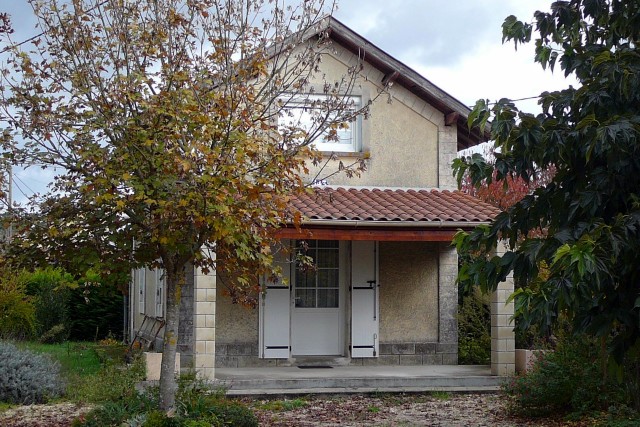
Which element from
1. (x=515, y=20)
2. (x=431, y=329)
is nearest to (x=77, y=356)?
(x=431, y=329)

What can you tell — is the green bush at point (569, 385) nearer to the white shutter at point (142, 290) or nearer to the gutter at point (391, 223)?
the gutter at point (391, 223)

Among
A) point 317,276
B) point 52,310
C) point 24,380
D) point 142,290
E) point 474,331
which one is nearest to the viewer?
point 24,380

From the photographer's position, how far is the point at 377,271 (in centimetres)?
1484

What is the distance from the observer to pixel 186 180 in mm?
8156

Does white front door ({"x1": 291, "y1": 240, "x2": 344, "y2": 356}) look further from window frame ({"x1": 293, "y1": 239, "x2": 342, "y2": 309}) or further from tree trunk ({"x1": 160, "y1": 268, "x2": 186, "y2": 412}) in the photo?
tree trunk ({"x1": 160, "y1": 268, "x2": 186, "y2": 412})

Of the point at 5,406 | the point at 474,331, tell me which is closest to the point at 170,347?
the point at 5,406

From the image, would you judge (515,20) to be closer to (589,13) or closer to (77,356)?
(589,13)

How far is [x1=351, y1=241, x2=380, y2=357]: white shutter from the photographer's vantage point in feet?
47.7

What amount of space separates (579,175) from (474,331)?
31.3 ft

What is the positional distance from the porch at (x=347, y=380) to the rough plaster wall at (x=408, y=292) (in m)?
1.02

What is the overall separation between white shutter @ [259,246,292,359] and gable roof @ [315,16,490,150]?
3.91m

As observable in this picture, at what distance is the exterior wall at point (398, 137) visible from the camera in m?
14.8

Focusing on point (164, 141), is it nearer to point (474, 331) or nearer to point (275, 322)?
point (275, 322)

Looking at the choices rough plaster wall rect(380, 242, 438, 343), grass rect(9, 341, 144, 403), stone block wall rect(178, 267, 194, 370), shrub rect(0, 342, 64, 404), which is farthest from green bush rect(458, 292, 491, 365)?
shrub rect(0, 342, 64, 404)
